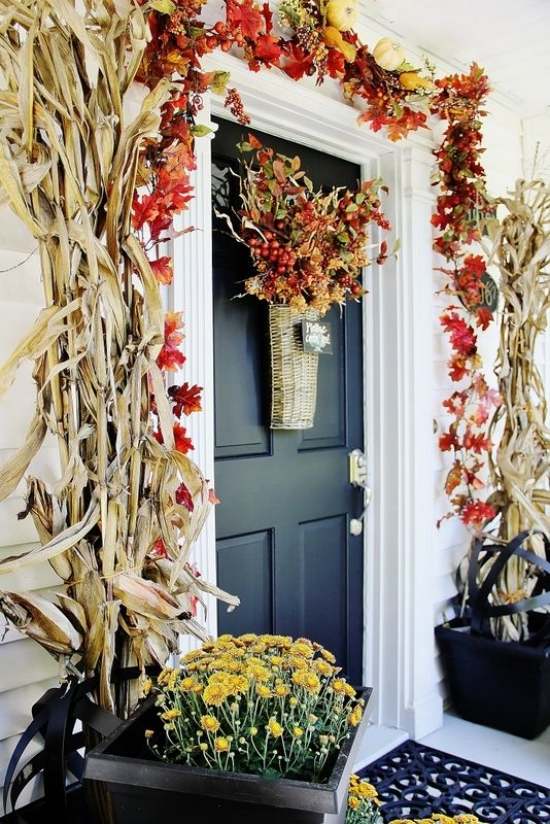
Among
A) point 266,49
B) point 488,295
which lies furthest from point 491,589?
point 266,49

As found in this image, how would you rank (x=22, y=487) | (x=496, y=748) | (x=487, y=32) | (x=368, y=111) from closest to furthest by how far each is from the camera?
(x=22, y=487)
(x=368, y=111)
(x=496, y=748)
(x=487, y=32)

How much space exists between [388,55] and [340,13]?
251 mm

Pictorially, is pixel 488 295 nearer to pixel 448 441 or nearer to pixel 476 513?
pixel 448 441

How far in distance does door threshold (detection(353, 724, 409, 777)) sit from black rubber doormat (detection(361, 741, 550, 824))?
0.02 metres

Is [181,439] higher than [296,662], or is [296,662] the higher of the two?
[181,439]

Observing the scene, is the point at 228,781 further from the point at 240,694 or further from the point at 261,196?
the point at 261,196

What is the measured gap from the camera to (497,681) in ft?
8.19

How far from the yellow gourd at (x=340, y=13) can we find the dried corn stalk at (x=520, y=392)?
3.21ft

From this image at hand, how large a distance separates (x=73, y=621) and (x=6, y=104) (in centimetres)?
89

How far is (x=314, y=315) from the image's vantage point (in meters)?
2.02

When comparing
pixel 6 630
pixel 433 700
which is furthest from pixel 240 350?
pixel 433 700

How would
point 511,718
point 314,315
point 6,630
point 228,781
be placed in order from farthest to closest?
point 511,718 → point 314,315 → point 6,630 → point 228,781

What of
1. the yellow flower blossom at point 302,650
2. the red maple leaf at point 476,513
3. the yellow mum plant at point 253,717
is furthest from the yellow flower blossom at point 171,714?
the red maple leaf at point 476,513

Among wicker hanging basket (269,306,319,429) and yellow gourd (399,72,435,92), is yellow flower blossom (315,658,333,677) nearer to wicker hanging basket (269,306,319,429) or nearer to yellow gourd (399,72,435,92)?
wicker hanging basket (269,306,319,429)
